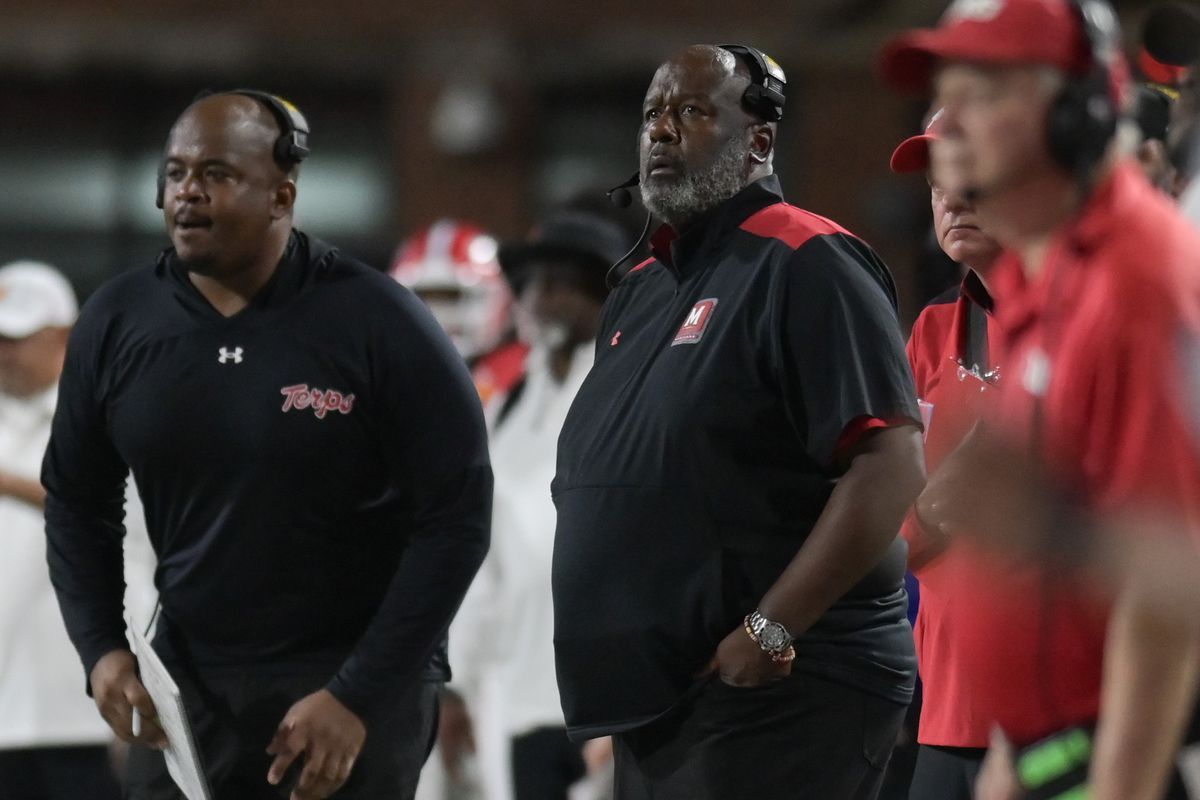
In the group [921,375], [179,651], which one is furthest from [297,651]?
[921,375]

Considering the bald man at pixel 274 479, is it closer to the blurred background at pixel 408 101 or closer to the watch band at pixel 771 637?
the watch band at pixel 771 637

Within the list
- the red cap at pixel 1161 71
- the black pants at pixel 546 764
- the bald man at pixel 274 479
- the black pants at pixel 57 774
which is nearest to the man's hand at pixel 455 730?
the black pants at pixel 546 764

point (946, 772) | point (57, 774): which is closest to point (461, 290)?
point (57, 774)

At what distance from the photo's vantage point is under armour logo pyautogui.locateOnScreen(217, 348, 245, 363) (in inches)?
144

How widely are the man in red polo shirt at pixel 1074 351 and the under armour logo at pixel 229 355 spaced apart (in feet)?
5.72

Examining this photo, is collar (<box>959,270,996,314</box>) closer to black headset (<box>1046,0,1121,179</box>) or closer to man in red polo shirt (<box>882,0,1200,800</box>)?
man in red polo shirt (<box>882,0,1200,800</box>)

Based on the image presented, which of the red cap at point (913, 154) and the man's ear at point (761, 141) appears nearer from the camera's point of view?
the man's ear at point (761, 141)

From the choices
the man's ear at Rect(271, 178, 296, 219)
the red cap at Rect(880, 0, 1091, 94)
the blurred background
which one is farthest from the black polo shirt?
the blurred background

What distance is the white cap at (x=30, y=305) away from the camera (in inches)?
227

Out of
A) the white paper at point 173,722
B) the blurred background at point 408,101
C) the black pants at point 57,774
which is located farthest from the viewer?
the blurred background at point 408,101

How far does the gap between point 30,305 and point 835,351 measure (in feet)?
11.4

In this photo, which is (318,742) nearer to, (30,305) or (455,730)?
(455,730)

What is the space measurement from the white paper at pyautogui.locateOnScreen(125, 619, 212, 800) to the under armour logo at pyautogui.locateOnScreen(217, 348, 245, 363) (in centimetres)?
54

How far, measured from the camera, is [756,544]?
A: 10.5 ft
